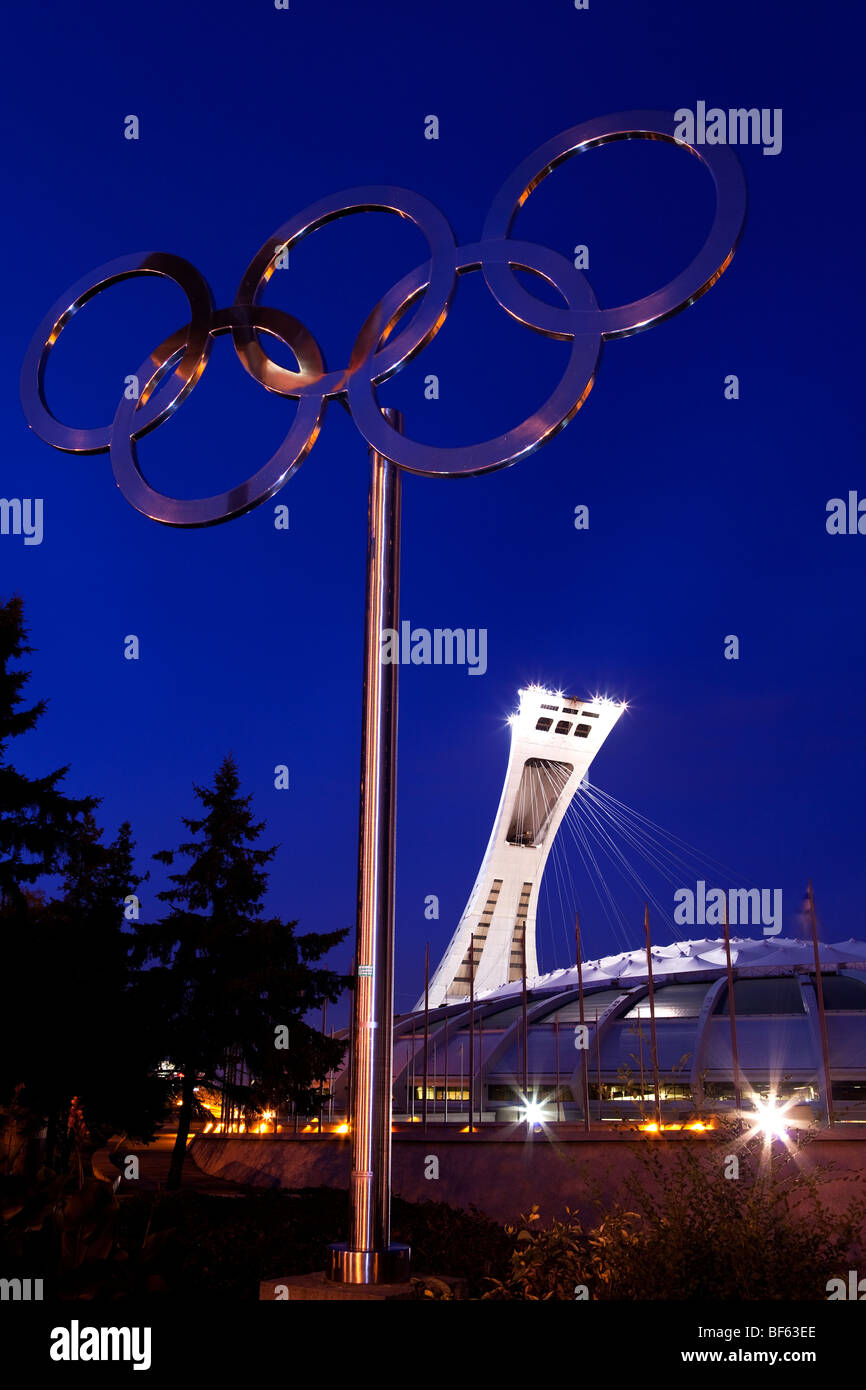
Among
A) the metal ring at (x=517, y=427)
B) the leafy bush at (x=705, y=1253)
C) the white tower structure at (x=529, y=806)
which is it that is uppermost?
the white tower structure at (x=529, y=806)

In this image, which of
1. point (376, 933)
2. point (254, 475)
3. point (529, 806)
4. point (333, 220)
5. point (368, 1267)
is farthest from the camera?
point (529, 806)

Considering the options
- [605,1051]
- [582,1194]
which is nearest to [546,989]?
[605,1051]

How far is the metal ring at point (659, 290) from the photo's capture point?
320 inches

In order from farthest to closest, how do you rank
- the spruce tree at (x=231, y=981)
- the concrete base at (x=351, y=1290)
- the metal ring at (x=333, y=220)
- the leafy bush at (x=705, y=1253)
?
the spruce tree at (x=231, y=981), the metal ring at (x=333, y=220), the concrete base at (x=351, y=1290), the leafy bush at (x=705, y=1253)

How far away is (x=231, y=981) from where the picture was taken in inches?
886

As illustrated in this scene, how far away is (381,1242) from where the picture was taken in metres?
7.84

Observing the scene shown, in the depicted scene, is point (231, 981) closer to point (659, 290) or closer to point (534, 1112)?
point (534, 1112)

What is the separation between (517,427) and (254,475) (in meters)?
2.32

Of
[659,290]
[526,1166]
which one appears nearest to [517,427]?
[659,290]

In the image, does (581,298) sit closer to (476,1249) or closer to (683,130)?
(683,130)

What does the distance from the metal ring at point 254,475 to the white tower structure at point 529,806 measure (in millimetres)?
50415

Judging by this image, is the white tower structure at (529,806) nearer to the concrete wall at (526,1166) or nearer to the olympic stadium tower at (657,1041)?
the olympic stadium tower at (657,1041)

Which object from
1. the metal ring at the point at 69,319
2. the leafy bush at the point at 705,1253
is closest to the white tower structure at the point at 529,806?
the metal ring at the point at 69,319
